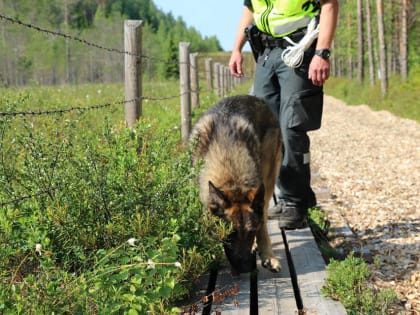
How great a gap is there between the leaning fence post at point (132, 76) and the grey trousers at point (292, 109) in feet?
3.68

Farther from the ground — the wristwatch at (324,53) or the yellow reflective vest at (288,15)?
the yellow reflective vest at (288,15)

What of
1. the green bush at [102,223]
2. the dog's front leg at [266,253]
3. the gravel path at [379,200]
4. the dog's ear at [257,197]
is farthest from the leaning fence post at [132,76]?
the gravel path at [379,200]

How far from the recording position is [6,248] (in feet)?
9.48

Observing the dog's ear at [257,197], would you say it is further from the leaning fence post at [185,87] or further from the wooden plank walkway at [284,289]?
the leaning fence post at [185,87]

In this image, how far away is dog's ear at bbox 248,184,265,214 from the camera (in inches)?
158

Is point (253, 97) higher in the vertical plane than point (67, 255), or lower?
higher

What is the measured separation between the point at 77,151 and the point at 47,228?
2.47 ft

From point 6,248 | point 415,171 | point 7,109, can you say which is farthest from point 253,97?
point 415,171

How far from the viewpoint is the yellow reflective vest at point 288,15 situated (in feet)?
17.1

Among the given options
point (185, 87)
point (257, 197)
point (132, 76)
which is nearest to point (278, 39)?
point (132, 76)

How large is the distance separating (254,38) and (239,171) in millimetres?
1884

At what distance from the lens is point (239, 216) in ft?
13.2

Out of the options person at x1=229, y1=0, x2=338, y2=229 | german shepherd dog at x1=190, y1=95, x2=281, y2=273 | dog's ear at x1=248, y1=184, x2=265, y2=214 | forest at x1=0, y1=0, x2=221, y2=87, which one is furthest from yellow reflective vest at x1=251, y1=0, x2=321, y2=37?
forest at x1=0, y1=0, x2=221, y2=87

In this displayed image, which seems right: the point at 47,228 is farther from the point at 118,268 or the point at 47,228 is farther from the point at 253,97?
the point at 253,97
